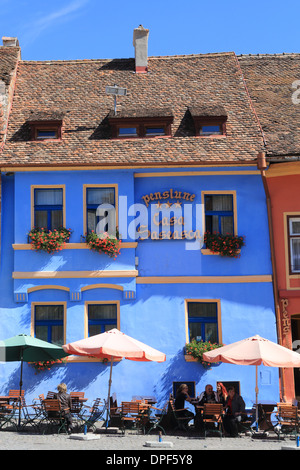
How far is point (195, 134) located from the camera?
22.9m

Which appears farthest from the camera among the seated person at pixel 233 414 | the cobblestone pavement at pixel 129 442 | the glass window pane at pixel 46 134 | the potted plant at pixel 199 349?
the glass window pane at pixel 46 134

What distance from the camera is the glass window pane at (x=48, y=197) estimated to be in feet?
71.8

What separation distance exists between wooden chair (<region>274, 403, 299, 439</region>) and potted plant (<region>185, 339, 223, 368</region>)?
286cm

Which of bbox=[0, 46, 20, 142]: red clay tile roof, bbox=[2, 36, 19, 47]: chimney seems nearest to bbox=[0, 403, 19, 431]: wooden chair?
bbox=[0, 46, 20, 142]: red clay tile roof

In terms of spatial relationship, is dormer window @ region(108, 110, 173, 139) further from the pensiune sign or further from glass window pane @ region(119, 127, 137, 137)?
the pensiune sign

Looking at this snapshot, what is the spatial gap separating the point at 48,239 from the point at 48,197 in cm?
153

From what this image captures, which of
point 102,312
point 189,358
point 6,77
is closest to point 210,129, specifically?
point 102,312

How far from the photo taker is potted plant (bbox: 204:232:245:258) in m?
21.2

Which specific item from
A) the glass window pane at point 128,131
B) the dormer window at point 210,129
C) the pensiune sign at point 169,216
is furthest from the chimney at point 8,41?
the pensiune sign at point 169,216

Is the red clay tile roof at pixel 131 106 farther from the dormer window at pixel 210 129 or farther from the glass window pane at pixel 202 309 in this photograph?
the glass window pane at pixel 202 309

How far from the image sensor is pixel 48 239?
68.9ft

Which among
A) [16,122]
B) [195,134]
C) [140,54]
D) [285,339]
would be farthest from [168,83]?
[285,339]

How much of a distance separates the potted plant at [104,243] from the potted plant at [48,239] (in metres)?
0.70

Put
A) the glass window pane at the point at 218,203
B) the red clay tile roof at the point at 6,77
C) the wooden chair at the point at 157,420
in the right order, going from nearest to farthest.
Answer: the wooden chair at the point at 157,420 < the glass window pane at the point at 218,203 < the red clay tile roof at the point at 6,77
